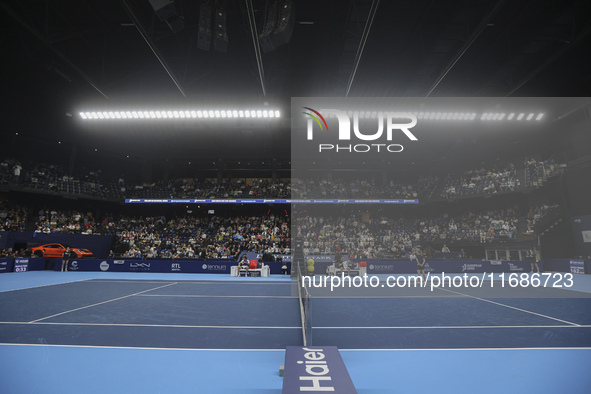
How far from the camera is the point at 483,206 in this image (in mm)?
30625

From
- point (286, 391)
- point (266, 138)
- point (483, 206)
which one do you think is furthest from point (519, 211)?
point (286, 391)

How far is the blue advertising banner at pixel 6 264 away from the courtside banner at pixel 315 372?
25.3 meters

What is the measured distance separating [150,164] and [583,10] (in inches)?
1550

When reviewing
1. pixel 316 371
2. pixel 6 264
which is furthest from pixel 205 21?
pixel 6 264

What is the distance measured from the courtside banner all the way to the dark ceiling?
1127 centimetres

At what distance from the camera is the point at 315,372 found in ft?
11.5

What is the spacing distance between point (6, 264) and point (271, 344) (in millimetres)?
24490

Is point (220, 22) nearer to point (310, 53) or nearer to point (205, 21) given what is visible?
point (205, 21)

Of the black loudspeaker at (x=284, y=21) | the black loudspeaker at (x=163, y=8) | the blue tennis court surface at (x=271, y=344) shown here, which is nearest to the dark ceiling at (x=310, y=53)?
the black loudspeaker at (x=284, y=21)

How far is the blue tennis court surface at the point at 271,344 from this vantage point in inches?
149

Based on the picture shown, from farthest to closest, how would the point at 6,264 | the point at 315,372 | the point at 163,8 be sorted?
the point at 6,264 < the point at 163,8 < the point at 315,372

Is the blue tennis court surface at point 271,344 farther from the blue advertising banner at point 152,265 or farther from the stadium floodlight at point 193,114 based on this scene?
the stadium floodlight at point 193,114

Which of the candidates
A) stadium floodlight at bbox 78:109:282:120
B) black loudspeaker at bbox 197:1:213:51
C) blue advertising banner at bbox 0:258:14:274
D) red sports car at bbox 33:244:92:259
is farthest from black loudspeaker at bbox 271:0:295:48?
red sports car at bbox 33:244:92:259

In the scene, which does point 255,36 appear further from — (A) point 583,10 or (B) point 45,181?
(B) point 45,181
